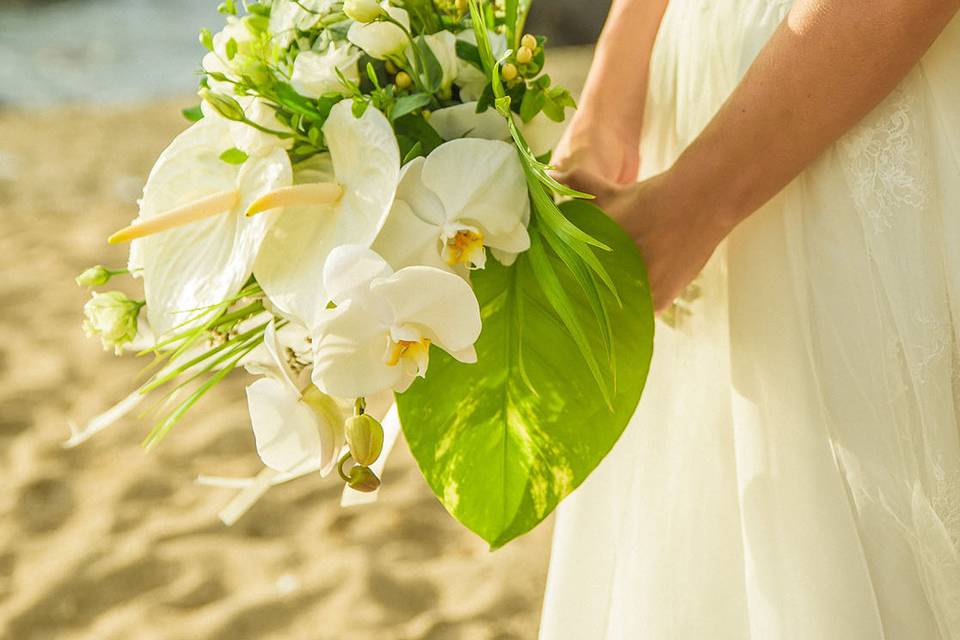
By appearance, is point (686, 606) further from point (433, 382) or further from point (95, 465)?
point (95, 465)

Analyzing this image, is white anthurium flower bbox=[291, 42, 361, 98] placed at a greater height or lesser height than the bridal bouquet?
greater

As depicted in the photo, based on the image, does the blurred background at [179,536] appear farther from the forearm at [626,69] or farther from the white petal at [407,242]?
the white petal at [407,242]

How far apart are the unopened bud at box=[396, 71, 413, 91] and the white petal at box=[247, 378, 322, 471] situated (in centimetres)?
25

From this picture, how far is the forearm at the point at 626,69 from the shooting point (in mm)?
1104

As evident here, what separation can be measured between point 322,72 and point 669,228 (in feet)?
1.07

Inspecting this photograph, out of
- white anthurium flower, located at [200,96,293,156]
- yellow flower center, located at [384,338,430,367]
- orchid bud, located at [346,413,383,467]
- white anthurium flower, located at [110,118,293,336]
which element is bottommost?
orchid bud, located at [346,413,383,467]

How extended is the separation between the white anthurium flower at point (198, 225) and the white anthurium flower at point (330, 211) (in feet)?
0.08

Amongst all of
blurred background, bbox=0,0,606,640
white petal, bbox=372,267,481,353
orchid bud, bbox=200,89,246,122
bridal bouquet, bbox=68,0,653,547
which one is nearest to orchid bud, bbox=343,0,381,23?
bridal bouquet, bbox=68,0,653,547

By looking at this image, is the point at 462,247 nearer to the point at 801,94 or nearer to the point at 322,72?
the point at 322,72

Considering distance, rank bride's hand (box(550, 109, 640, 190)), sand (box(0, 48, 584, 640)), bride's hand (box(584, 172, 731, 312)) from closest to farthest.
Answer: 1. bride's hand (box(584, 172, 731, 312))
2. bride's hand (box(550, 109, 640, 190))
3. sand (box(0, 48, 584, 640))

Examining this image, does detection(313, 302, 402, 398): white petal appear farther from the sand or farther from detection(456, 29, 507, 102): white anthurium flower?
the sand

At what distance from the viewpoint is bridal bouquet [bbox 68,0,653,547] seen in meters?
0.74

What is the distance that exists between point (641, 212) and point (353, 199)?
281 millimetres

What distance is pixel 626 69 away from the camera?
3.64 ft
